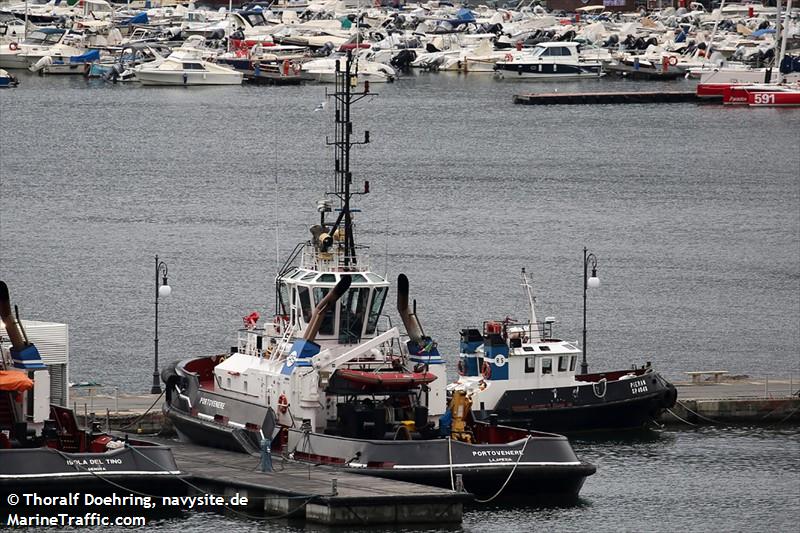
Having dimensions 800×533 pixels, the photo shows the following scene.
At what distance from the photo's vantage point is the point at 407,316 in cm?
4584

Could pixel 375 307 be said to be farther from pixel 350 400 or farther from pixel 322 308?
pixel 350 400

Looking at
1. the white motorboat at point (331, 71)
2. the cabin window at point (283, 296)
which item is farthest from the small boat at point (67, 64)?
the cabin window at point (283, 296)

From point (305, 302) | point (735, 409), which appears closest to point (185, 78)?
point (735, 409)

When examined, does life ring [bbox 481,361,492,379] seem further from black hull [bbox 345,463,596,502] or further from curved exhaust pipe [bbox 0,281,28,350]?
curved exhaust pipe [bbox 0,281,28,350]

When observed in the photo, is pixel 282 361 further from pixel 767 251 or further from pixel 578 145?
pixel 578 145

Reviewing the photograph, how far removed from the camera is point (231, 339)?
65188 millimetres

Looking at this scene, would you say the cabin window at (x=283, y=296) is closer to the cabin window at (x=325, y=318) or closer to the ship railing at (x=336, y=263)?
the ship railing at (x=336, y=263)

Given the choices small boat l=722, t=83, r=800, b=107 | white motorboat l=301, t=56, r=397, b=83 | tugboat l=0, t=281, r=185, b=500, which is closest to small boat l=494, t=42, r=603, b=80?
white motorboat l=301, t=56, r=397, b=83

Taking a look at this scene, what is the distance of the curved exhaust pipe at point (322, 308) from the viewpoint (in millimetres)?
44625

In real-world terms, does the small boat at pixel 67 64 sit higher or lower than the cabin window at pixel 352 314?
lower

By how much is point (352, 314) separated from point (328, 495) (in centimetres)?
625

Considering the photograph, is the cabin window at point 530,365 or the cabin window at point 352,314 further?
the cabin window at point 530,365

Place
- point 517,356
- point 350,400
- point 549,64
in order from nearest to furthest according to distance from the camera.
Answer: point 350,400, point 517,356, point 549,64

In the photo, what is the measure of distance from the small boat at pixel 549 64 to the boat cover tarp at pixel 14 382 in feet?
470
